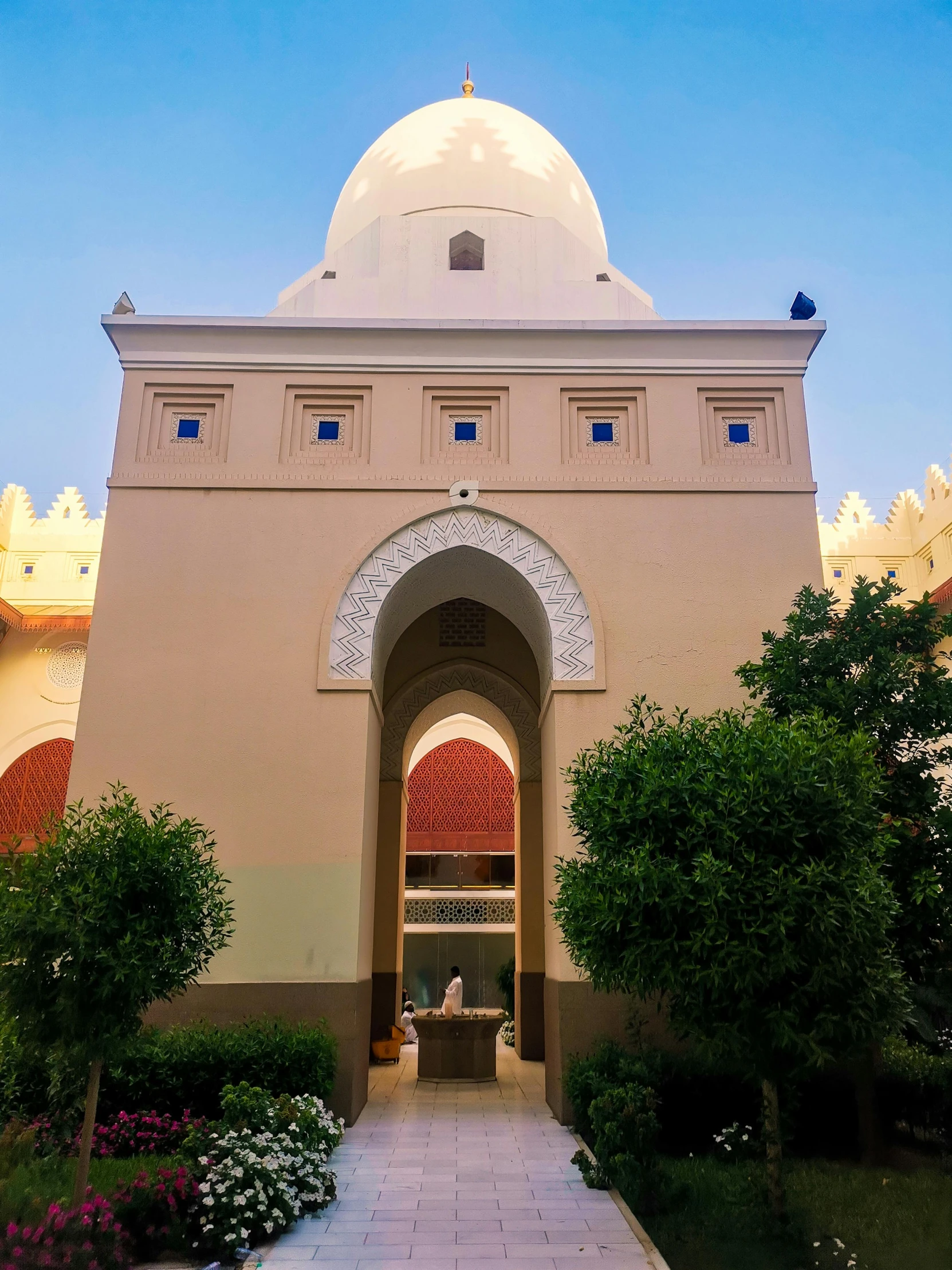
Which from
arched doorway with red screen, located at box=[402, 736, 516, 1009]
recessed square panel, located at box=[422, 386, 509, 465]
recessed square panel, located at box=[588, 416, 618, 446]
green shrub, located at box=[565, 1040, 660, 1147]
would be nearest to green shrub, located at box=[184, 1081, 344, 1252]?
green shrub, located at box=[565, 1040, 660, 1147]

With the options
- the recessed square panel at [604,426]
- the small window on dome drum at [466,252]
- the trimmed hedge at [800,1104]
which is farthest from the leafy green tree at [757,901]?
the small window on dome drum at [466,252]

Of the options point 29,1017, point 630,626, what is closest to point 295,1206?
point 29,1017

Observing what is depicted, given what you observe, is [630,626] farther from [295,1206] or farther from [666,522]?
[295,1206]

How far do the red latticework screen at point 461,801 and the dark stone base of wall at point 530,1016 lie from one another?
5675 mm

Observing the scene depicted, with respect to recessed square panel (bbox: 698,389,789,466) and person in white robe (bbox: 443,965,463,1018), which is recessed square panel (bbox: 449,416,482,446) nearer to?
recessed square panel (bbox: 698,389,789,466)

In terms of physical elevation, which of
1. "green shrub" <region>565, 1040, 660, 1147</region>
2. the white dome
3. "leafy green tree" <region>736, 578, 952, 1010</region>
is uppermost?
the white dome

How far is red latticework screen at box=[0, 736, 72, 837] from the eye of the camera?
14289mm

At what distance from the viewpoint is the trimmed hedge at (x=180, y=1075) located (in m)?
5.71

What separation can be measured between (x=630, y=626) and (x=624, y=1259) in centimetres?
452

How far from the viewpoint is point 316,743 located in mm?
7453

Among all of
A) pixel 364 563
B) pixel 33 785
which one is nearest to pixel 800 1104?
pixel 364 563

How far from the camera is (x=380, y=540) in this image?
26.1 feet

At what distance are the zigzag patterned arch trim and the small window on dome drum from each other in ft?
10.5

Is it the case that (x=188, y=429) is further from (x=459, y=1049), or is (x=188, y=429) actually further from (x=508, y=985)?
(x=508, y=985)
